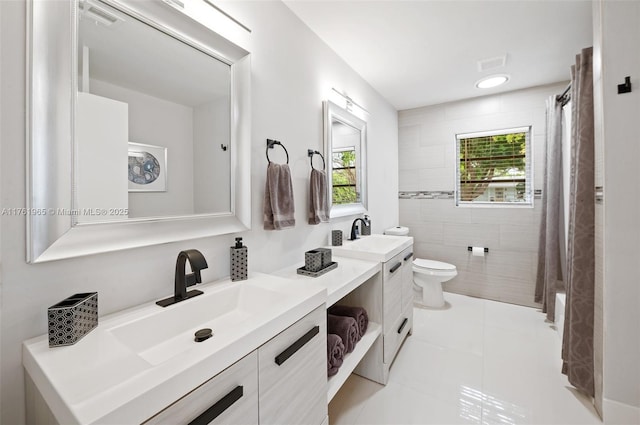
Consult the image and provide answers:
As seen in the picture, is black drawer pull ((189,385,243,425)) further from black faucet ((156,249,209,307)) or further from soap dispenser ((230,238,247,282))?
soap dispenser ((230,238,247,282))

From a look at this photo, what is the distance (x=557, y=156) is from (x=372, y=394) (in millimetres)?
2628

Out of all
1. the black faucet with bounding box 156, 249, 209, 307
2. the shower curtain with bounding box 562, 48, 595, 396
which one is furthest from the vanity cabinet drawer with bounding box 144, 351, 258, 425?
the shower curtain with bounding box 562, 48, 595, 396

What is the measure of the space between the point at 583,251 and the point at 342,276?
1.52 meters

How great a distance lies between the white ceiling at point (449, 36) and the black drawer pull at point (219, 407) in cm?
200

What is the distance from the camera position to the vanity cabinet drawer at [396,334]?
5.96 ft

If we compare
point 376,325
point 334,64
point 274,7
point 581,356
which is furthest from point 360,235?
point 274,7

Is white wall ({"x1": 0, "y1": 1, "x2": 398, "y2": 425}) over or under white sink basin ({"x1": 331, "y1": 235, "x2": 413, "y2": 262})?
over

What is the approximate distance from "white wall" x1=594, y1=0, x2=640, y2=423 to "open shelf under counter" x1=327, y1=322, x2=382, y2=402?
1238 millimetres

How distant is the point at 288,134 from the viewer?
173 centimetres

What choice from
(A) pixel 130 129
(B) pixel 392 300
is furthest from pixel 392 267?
(A) pixel 130 129

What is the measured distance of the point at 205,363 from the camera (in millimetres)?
648

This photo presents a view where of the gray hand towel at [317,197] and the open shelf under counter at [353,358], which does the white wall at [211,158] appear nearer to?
the gray hand towel at [317,197]

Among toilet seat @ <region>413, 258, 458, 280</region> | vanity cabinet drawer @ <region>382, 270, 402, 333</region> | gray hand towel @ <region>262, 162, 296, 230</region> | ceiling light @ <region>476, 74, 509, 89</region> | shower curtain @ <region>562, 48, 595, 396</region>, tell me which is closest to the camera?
gray hand towel @ <region>262, 162, 296, 230</region>

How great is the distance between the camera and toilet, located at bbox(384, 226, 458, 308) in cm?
289
